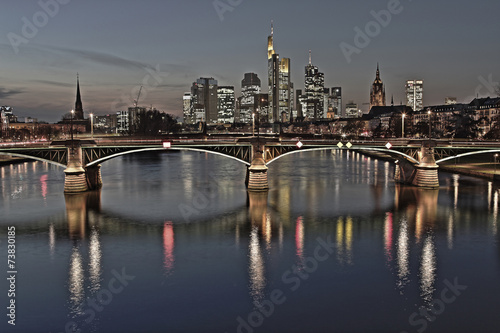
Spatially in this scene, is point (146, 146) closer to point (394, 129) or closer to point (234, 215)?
point (234, 215)

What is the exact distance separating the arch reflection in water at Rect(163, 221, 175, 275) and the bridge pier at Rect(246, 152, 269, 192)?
22237 mm

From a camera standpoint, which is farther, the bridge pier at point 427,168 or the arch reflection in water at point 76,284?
the bridge pier at point 427,168

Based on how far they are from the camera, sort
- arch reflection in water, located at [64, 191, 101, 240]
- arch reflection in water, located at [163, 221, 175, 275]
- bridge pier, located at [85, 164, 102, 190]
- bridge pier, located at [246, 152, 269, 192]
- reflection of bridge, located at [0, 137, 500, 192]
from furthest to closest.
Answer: bridge pier, located at [85, 164, 102, 190]
bridge pier, located at [246, 152, 269, 192]
reflection of bridge, located at [0, 137, 500, 192]
arch reflection in water, located at [64, 191, 101, 240]
arch reflection in water, located at [163, 221, 175, 275]

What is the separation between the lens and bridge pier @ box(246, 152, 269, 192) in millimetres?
69750

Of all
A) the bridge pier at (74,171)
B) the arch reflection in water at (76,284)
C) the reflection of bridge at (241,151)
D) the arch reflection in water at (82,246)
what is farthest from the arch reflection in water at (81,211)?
the arch reflection in water at (76,284)

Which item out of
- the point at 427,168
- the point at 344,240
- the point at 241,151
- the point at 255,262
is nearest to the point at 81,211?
the point at 241,151

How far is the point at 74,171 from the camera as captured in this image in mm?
68188

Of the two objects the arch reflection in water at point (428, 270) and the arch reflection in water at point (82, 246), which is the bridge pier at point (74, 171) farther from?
the arch reflection in water at point (428, 270)

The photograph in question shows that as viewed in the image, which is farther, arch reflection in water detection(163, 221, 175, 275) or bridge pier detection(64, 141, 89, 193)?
bridge pier detection(64, 141, 89, 193)

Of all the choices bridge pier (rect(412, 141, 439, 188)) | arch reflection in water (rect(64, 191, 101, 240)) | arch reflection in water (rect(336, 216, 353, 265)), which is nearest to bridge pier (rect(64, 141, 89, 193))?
arch reflection in water (rect(64, 191, 101, 240))

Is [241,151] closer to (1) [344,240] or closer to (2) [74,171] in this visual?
(2) [74,171]

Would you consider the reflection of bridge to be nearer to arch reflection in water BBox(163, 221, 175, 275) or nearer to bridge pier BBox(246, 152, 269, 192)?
bridge pier BBox(246, 152, 269, 192)

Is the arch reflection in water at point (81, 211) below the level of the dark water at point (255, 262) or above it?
above

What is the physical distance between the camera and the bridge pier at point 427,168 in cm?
7194
